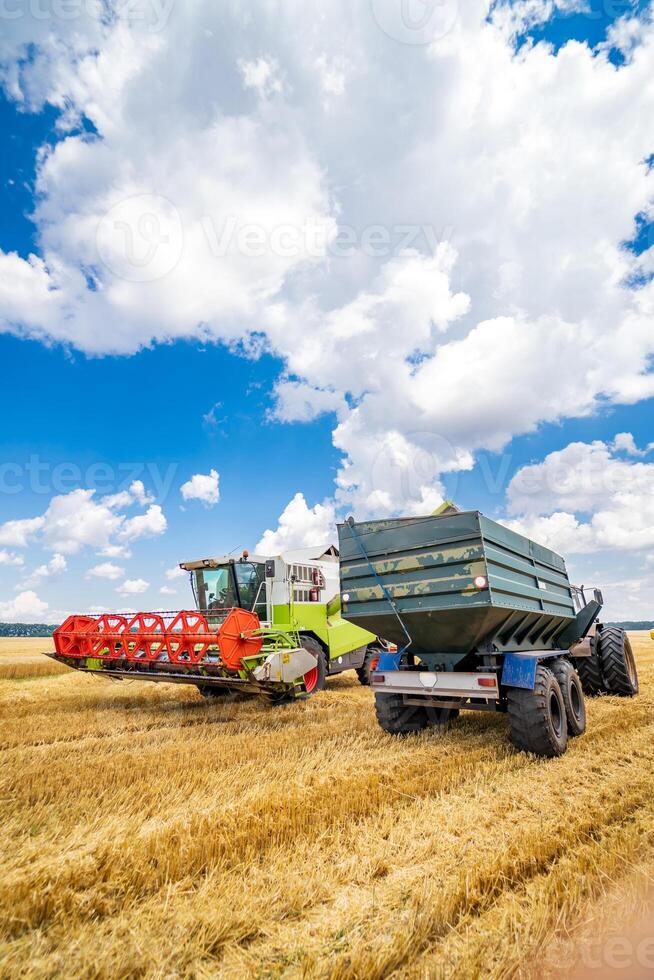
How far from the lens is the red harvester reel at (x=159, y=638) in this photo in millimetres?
6508

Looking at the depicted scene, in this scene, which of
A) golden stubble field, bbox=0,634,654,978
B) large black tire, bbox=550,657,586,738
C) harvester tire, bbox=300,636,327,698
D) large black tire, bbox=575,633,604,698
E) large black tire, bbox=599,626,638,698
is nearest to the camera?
golden stubble field, bbox=0,634,654,978

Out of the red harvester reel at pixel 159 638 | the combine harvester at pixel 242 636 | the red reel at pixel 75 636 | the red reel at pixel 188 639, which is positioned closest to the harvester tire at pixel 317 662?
the combine harvester at pixel 242 636

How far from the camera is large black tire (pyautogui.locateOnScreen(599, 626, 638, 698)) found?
8.04 meters

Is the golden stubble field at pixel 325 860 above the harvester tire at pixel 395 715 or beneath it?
beneath

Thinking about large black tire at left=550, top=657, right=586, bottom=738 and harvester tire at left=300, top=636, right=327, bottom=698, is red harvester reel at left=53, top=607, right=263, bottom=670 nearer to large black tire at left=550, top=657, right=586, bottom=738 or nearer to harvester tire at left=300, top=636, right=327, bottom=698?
harvester tire at left=300, top=636, right=327, bottom=698

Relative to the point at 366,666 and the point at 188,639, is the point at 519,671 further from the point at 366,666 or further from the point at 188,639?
the point at 366,666

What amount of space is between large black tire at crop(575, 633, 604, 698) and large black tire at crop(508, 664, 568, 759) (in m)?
3.68

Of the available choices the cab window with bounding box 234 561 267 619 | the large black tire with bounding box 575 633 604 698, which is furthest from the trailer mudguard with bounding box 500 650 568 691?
the cab window with bounding box 234 561 267 619

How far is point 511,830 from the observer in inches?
121

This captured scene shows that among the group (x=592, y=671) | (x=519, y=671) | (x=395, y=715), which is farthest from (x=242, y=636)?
(x=592, y=671)

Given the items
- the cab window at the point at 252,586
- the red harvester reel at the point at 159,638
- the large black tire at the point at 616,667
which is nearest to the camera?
the red harvester reel at the point at 159,638

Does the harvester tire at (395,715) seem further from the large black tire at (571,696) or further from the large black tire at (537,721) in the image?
the large black tire at (571,696)

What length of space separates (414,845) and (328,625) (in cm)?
695

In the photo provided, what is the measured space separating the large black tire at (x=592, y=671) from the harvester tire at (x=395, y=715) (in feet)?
12.6
